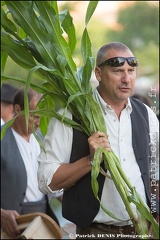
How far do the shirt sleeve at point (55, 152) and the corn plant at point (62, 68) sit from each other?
4 cm

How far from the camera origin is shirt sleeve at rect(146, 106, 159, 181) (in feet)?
9.87

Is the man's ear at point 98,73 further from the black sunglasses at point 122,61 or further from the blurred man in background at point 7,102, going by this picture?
the blurred man in background at point 7,102

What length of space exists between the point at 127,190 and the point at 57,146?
0.35m

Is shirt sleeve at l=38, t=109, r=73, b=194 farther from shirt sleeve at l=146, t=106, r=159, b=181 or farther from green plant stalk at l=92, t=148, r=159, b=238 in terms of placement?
shirt sleeve at l=146, t=106, r=159, b=181

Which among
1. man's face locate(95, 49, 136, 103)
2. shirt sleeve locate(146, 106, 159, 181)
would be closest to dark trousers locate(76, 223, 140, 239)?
shirt sleeve locate(146, 106, 159, 181)

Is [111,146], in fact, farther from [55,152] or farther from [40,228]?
[40,228]

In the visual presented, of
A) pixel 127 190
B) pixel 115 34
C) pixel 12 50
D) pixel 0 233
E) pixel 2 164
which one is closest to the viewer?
pixel 127 190

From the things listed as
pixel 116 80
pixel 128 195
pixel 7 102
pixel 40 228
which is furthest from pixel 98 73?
pixel 7 102

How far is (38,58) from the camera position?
9.84 feet

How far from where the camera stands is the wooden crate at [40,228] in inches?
164

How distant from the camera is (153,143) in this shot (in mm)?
3068

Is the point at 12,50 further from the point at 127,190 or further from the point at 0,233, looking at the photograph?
the point at 0,233

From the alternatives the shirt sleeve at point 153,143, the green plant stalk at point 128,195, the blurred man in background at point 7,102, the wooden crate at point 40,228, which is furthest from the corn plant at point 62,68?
the blurred man in background at point 7,102

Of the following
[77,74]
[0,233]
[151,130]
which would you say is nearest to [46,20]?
[77,74]
